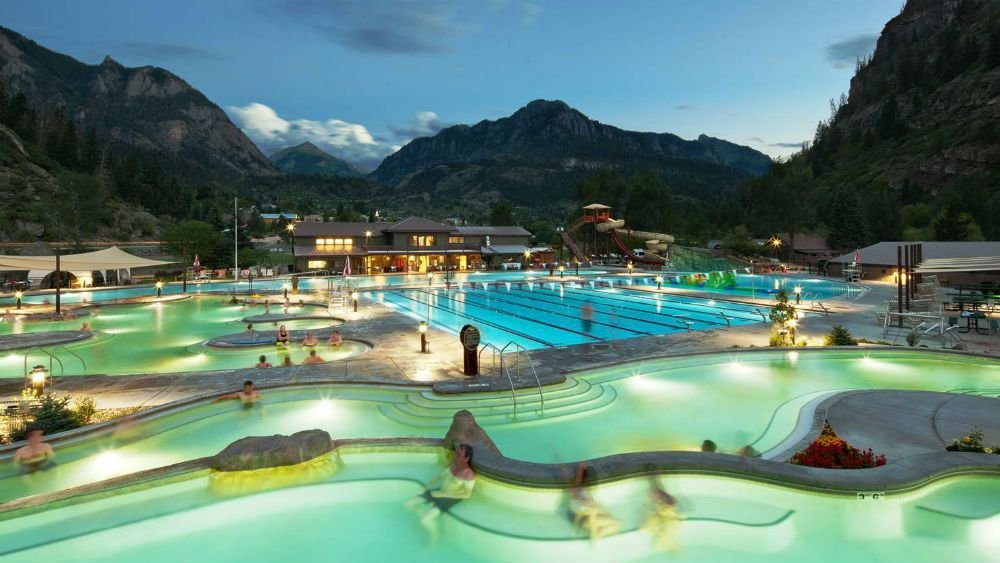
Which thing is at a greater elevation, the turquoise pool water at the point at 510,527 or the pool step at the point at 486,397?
the pool step at the point at 486,397

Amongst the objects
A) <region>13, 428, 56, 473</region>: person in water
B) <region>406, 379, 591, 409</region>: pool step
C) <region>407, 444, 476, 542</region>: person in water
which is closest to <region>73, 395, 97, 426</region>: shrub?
<region>13, 428, 56, 473</region>: person in water

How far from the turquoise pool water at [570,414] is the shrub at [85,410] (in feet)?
2.79

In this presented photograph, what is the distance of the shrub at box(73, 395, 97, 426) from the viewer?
28.8ft

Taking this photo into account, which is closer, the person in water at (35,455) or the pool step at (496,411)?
the person in water at (35,455)

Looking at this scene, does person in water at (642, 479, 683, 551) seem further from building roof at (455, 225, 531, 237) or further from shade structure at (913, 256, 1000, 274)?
building roof at (455, 225, 531, 237)

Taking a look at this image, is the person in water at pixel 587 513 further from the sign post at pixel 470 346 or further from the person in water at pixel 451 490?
the sign post at pixel 470 346

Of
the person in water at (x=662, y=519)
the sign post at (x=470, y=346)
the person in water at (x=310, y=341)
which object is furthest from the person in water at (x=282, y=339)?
the person in water at (x=662, y=519)

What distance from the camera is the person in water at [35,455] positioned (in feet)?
24.2

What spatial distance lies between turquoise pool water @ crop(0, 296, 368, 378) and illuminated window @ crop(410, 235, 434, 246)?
28827 mm

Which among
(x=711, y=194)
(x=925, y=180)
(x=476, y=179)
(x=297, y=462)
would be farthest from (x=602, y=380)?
(x=476, y=179)

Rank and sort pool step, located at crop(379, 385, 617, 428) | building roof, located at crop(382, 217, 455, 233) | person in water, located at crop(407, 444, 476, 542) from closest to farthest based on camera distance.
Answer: person in water, located at crop(407, 444, 476, 542) < pool step, located at crop(379, 385, 617, 428) < building roof, located at crop(382, 217, 455, 233)

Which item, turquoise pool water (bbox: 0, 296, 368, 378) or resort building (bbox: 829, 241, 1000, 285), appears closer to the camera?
turquoise pool water (bbox: 0, 296, 368, 378)

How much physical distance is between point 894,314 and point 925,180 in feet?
273

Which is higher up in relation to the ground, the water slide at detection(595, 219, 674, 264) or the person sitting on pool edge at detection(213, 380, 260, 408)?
the water slide at detection(595, 219, 674, 264)
